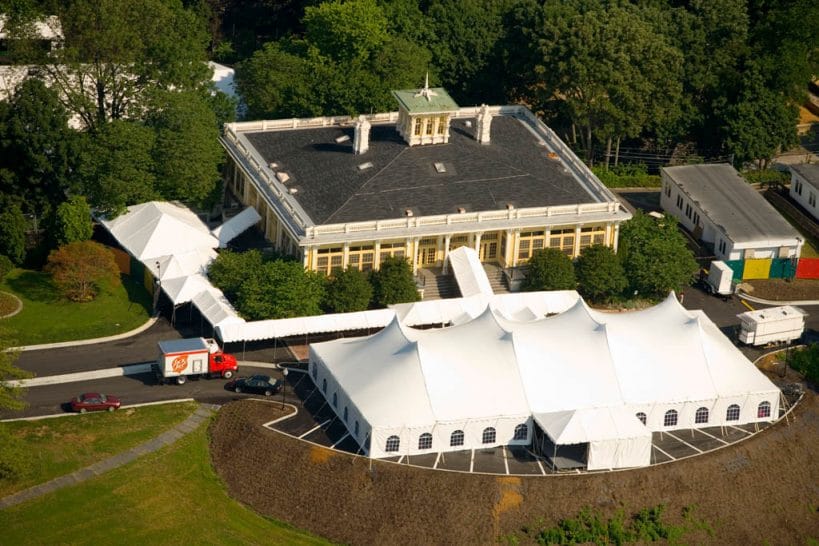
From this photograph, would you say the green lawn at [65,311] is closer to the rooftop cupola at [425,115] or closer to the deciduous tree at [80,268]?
the deciduous tree at [80,268]

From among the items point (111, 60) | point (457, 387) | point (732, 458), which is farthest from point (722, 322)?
point (111, 60)

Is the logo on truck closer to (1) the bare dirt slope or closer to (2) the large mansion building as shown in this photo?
(1) the bare dirt slope

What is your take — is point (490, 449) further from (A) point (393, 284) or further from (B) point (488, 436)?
(A) point (393, 284)

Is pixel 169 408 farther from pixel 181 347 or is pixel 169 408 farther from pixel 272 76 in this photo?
pixel 272 76

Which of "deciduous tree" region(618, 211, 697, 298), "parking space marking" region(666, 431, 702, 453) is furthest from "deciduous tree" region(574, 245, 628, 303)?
"parking space marking" region(666, 431, 702, 453)

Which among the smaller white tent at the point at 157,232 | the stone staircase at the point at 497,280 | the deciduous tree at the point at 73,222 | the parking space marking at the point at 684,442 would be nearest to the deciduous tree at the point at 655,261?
the stone staircase at the point at 497,280

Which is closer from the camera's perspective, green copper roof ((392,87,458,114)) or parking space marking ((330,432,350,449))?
parking space marking ((330,432,350,449))
